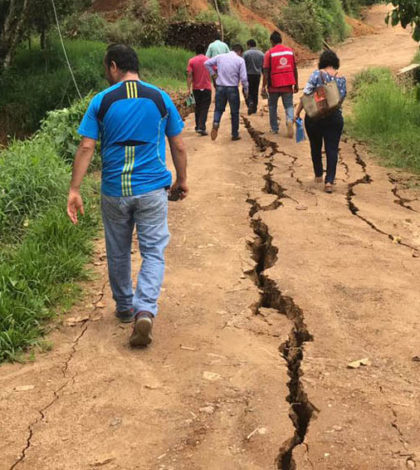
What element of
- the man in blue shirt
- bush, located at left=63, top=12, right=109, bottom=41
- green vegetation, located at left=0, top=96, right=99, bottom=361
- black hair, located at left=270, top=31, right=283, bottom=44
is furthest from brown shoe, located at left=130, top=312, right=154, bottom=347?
bush, located at left=63, top=12, right=109, bottom=41

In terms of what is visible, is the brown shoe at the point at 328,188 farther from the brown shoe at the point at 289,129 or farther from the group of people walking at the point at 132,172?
the group of people walking at the point at 132,172

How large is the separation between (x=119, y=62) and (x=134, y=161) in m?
0.57

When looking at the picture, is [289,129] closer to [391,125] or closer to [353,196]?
[391,125]

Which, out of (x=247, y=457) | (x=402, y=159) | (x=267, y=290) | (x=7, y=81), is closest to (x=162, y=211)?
(x=267, y=290)

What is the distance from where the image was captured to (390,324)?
13.1ft

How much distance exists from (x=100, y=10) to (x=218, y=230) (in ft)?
59.6

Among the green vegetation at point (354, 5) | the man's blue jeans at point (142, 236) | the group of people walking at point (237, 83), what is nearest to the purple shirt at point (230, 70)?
the group of people walking at point (237, 83)

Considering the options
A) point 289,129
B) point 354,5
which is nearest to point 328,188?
point 289,129

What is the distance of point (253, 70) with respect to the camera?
1188cm

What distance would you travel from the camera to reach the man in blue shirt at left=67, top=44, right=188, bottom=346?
11.8ft

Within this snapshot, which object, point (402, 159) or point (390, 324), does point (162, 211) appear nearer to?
point (390, 324)

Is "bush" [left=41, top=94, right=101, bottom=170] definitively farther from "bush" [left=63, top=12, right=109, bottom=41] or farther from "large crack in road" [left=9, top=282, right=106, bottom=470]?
"bush" [left=63, top=12, right=109, bottom=41]

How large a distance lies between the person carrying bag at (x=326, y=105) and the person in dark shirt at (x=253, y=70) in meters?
4.94

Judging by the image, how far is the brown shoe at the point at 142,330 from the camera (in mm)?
3580
